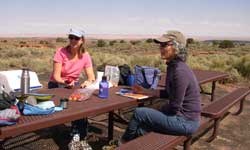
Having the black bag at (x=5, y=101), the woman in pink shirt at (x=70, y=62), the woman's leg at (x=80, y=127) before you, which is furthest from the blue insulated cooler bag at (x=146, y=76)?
the black bag at (x=5, y=101)

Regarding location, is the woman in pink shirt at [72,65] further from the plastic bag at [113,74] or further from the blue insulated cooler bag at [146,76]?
the blue insulated cooler bag at [146,76]

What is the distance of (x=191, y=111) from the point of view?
12.3ft

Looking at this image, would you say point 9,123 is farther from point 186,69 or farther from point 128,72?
point 128,72

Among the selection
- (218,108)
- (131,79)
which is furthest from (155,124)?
(218,108)

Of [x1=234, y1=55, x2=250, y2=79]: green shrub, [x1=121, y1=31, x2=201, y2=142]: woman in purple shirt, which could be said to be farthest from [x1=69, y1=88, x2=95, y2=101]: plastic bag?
[x1=234, y1=55, x2=250, y2=79]: green shrub

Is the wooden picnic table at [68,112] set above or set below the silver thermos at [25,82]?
below

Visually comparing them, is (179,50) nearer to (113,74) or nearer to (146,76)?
(146,76)

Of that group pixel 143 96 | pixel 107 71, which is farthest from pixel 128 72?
pixel 143 96

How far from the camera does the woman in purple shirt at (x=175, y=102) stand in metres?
3.56

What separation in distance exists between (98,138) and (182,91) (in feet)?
7.60

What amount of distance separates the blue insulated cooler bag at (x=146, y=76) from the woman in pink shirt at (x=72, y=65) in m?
0.64

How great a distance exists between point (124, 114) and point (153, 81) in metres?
2.46

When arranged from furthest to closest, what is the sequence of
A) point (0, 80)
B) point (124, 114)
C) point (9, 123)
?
point (124, 114)
point (0, 80)
point (9, 123)

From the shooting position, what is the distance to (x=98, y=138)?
5.49 meters
